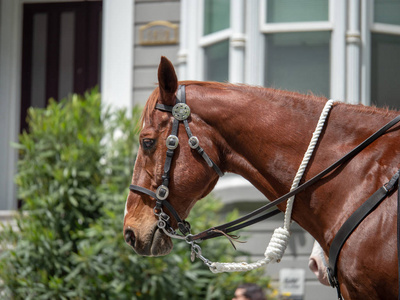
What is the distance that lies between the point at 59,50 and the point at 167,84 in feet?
24.2

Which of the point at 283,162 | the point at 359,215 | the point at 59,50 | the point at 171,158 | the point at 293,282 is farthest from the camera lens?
Result: the point at 59,50

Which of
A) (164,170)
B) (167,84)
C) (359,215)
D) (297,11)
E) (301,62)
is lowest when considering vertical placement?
(359,215)

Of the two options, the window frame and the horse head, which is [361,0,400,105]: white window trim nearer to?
the window frame

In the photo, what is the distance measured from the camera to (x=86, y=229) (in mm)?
6344

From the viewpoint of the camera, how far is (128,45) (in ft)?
27.8

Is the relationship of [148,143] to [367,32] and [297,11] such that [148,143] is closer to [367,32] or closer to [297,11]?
[297,11]

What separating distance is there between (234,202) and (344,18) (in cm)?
241

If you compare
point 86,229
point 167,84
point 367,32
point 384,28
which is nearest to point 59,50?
point 86,229

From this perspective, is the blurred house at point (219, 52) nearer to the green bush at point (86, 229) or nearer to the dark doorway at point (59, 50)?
the dark doorway at point (59, 50)

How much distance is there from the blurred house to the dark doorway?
16mm

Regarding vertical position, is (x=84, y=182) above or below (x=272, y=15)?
below

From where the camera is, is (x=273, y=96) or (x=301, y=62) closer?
(x=273, y=96)

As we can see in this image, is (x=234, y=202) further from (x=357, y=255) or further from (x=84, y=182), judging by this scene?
(x=357, y=255)

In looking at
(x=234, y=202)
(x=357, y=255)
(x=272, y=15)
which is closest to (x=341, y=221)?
(x=357, y=255)
